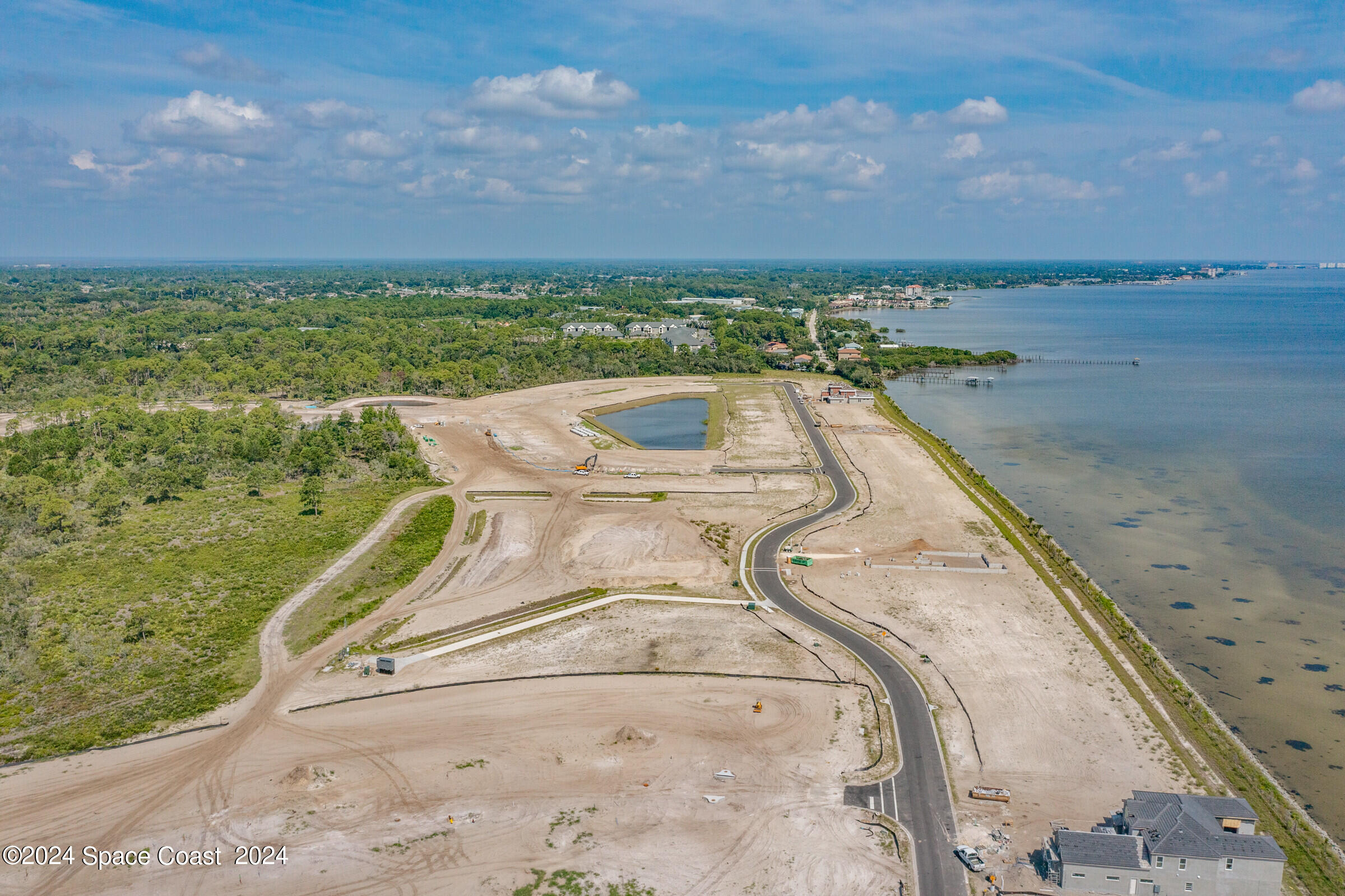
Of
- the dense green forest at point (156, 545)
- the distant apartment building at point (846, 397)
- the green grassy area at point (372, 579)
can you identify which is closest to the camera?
the dense green forest at point (156, 545)

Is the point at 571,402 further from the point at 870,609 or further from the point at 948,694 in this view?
the point at 948,694

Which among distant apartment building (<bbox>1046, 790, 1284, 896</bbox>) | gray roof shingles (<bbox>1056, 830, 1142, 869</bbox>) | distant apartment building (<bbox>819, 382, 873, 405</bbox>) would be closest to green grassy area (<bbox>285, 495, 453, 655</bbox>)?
gray roof shingles (<bbox>1056, 830, 1142, 869</bbox>)

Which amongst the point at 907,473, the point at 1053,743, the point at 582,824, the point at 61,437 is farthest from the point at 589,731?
the point at 61,437

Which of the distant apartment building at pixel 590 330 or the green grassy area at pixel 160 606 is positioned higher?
the distant apartment building at pixel 590 330

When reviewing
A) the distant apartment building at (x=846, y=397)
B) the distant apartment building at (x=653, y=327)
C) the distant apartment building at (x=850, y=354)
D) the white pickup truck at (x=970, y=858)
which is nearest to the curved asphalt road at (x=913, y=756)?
the white pickup truck at (x=970, y=858)

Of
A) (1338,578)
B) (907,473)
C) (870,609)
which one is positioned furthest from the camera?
(907,473)

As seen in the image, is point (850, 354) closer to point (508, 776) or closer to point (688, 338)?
point (688, 338)

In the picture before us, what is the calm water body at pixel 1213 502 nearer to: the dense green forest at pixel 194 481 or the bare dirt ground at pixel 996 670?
the bare dirt ground at pixel 996 670
